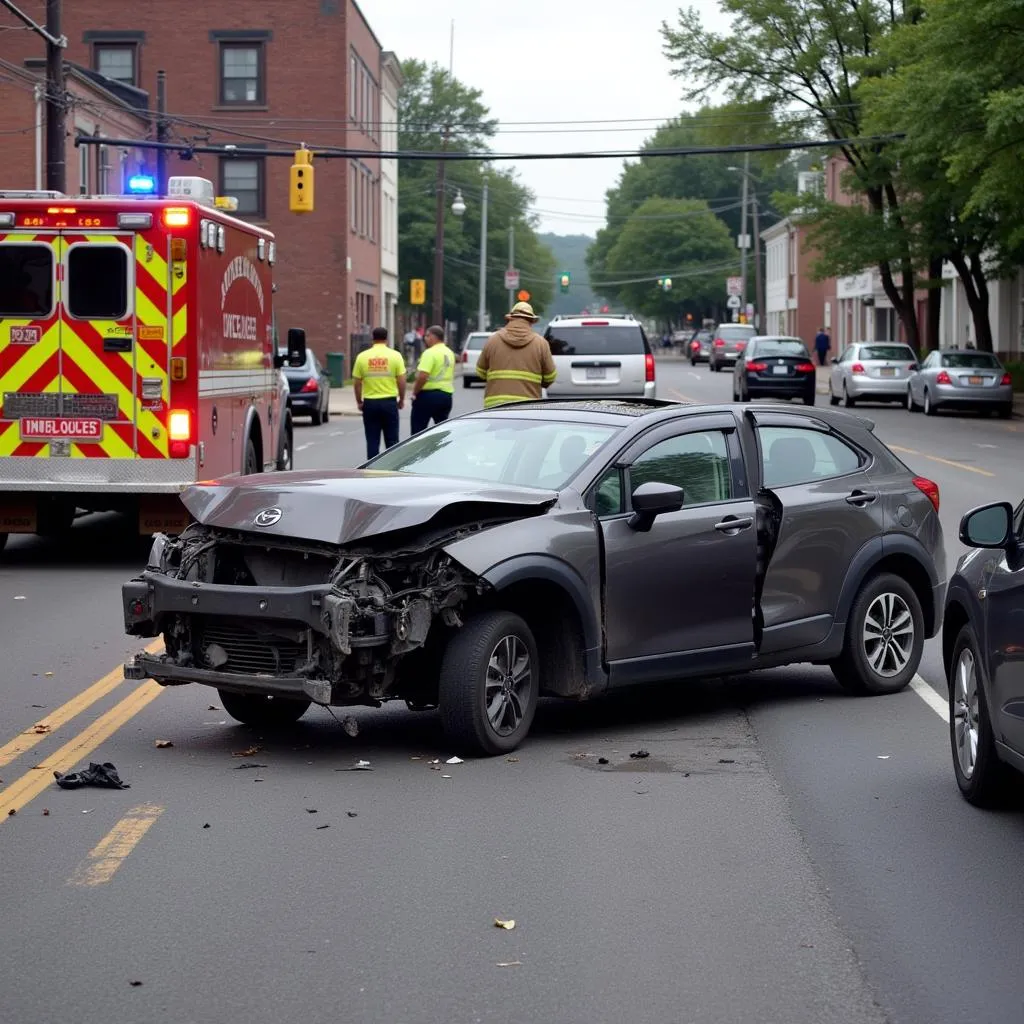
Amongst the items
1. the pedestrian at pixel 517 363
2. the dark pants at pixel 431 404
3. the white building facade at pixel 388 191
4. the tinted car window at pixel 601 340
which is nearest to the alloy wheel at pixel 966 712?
the pedestrian at pixel 517 363

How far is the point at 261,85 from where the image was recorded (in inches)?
2361

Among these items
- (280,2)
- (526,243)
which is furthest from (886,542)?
(526,243)

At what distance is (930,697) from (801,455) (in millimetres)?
1428

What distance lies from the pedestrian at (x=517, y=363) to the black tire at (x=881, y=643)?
771cm

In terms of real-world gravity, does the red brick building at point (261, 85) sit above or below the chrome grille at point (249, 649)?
above

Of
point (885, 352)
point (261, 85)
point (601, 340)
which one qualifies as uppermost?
point (261, 85)

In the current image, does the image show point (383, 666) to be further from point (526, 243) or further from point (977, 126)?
point (526, 243)

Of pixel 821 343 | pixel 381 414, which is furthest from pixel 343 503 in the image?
pixel 821 343

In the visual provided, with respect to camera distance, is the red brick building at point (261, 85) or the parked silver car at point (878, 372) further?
the red brick building at point (261, 85)

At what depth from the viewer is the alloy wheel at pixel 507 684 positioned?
809cm

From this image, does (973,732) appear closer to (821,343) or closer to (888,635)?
(888,635)

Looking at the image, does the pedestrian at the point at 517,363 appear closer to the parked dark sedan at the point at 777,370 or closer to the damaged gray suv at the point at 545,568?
the damaged gray suv at the point at 545,568

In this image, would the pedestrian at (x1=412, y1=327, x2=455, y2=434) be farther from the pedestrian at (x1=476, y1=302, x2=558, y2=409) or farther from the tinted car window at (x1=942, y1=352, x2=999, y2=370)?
the tinted car window at (x1=942, y1=352, x2=999, y2=370)

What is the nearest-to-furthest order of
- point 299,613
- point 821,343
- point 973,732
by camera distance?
1. point 973,732
2. point 299,613
3. point 821,343
